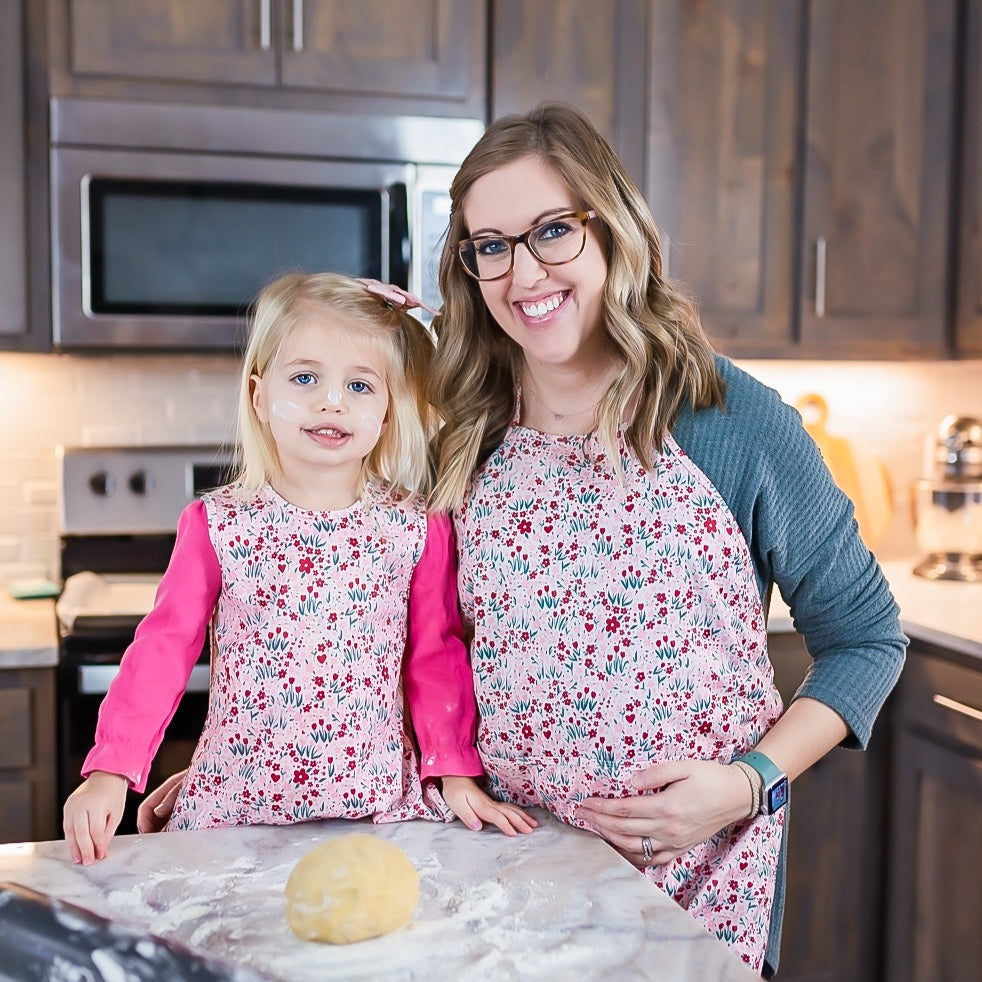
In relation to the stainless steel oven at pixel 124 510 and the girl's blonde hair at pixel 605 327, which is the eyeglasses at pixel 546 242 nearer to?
the girl's blonde hair at pixel 605 327

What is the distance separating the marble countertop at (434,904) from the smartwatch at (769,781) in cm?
21

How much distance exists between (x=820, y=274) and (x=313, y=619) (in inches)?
68.3

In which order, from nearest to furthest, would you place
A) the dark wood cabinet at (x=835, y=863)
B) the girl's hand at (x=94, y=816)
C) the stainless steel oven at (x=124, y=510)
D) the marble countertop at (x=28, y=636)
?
the girl's hand at (x=94, y=816)
the marble countertop at (x=28, y=636)
the dark wood cabinet at (x=835, y=863)
the stainless steel oven at (x=124, y=510)

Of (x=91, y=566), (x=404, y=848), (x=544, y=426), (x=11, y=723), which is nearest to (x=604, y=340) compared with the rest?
(x=544, y=426)

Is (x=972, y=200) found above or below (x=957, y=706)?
above

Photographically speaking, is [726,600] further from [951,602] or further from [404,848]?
[951,602]

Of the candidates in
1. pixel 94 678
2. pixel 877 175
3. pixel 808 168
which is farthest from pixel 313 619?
pixel 877 175

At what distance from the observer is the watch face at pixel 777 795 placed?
3.89 ft

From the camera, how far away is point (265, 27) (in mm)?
2160

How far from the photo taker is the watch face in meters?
1.19

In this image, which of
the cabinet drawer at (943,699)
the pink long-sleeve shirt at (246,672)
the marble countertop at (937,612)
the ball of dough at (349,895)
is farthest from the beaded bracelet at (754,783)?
the cabinet drawer at (943,699)

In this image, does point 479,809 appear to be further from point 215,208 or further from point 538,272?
point 215,208

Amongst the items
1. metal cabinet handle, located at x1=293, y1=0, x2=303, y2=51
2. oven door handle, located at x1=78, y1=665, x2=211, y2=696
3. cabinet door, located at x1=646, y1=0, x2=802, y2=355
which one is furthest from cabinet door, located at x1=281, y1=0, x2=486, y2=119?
oven door handle, located at x1=78, y1=665, x2=211, y2=696

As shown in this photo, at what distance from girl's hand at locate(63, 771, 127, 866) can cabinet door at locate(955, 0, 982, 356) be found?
212 centimetres
